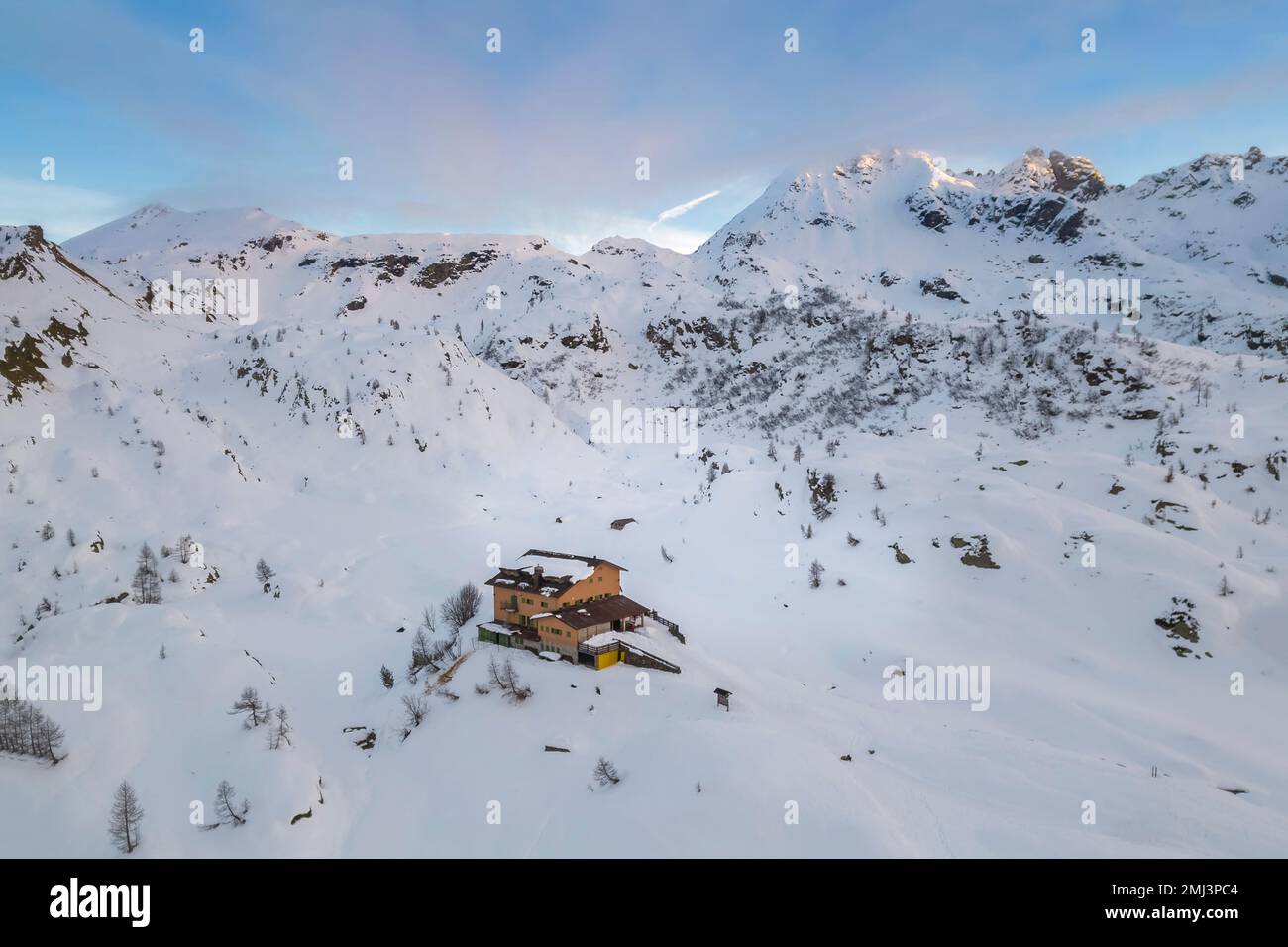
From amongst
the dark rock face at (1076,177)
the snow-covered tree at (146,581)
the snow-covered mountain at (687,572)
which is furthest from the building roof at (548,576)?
the dark rock face at (1076,177)

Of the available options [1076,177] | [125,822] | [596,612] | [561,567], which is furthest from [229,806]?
[1076,177]

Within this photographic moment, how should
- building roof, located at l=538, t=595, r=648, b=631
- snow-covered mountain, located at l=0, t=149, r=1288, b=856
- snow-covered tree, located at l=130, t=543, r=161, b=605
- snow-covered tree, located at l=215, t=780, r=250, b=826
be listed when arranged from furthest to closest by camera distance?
snow-covered tree, located at l=130, t=543, r=161, b=605 → building roof, located at l=538, t=595, r=648, b=631 → snow-covered mountain, located at l=0, t=149, r=1288, b=856 → snow-covered tree, located at l=215, t=780, r=250, b=826

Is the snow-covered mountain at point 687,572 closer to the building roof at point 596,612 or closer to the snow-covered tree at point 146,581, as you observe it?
the snow-covered tree at point 146,581

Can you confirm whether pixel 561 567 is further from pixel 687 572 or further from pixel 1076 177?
pixel 1076 177

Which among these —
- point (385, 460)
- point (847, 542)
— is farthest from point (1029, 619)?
point (385, 460)

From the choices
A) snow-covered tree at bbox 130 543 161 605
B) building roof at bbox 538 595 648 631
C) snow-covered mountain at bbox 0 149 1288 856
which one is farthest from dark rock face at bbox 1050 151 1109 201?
snow-covered tree at bbox 130 543 161 605

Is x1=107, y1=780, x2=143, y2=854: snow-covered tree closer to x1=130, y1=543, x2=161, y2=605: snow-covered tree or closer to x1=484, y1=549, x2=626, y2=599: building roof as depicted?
x1=484, y1=549, x2=626, y2=599: building roof
